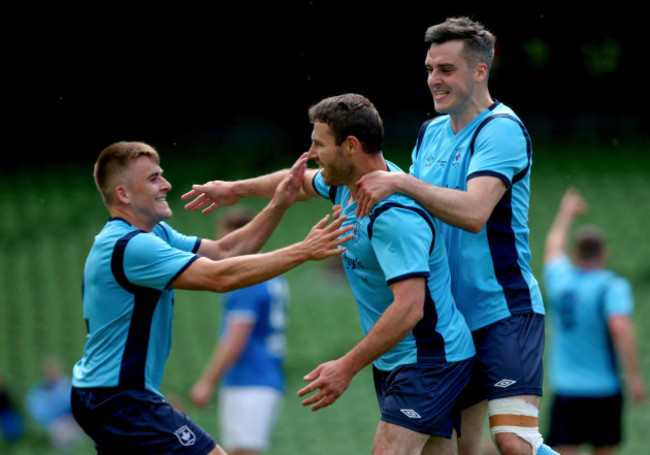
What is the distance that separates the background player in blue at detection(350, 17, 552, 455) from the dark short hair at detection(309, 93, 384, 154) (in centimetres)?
18

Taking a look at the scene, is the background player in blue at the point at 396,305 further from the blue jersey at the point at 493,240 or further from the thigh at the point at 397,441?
the blue jersey at the point at 493,240

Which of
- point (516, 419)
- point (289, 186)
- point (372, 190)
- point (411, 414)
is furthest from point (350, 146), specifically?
point (516, 419)

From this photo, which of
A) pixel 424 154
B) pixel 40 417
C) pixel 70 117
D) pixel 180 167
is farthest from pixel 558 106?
pixel 424 154

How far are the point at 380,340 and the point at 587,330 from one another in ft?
15.4

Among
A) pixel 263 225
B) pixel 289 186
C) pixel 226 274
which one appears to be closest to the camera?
pixel 226 274

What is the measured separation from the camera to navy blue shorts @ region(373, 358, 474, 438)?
419 cm

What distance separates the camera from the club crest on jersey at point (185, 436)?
4527mm

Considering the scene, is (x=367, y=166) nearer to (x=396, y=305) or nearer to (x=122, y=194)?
(x=396, y=305)


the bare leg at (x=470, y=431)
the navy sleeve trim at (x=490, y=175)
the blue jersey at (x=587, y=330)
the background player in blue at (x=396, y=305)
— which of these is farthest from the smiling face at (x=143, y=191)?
the blue jersey at (x=587, y=330)

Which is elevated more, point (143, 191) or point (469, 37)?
point (469, 37)

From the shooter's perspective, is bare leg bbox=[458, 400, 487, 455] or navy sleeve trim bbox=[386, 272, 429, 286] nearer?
navy sleeve trim bbox=[386, 272, 429, 286]

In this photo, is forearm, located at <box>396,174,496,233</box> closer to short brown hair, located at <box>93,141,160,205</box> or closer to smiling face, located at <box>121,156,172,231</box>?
smiling face, located at <box>121,156,172,231</box>

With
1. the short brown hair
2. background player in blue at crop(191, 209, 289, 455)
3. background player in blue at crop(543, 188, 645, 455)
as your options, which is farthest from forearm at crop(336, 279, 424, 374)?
background player in blue at crop(543, 188, 645, 455)

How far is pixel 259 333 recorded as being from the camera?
317 inches
